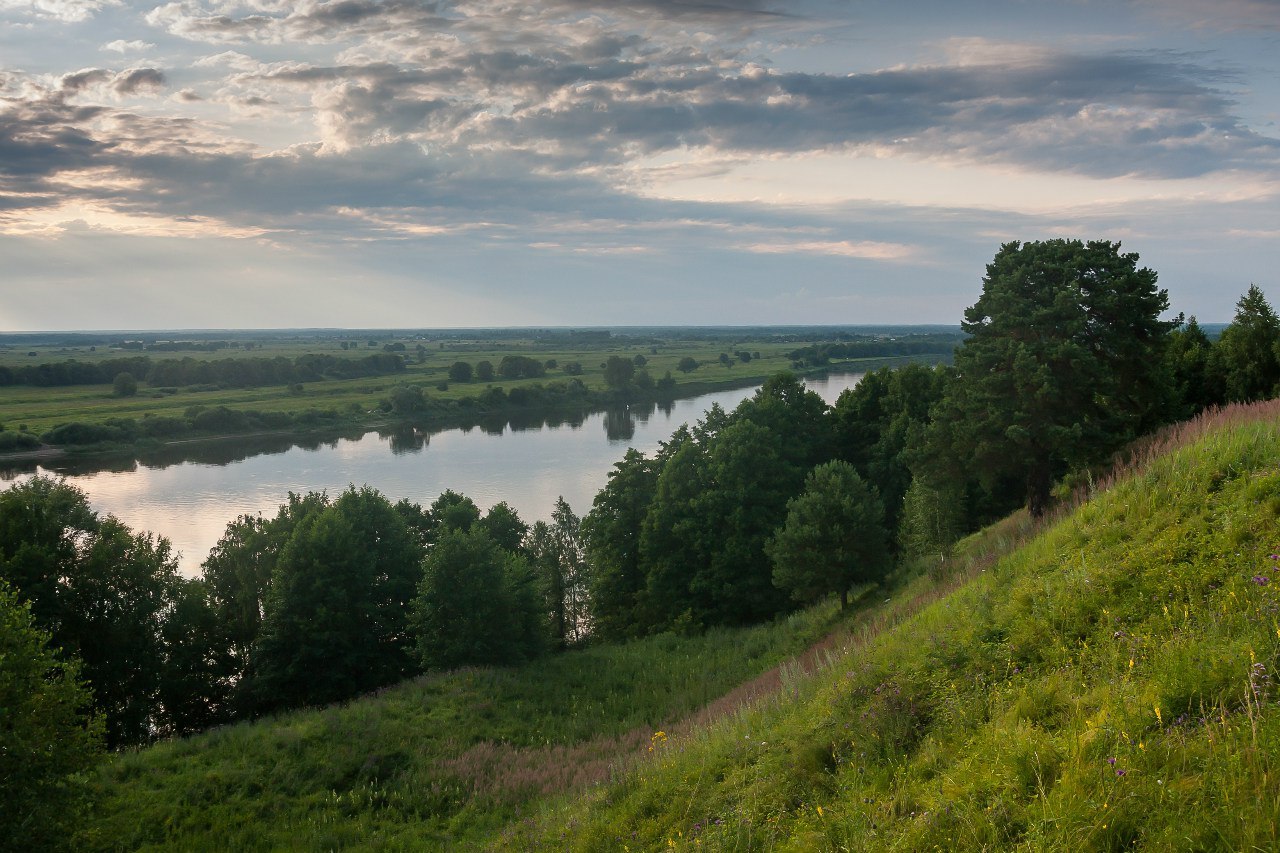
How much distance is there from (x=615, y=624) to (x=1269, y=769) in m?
32.0

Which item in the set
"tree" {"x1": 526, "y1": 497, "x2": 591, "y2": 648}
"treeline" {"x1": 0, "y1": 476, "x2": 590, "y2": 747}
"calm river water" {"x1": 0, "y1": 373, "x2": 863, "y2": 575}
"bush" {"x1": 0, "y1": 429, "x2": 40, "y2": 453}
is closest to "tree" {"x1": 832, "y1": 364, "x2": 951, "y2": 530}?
"tree" {"x1": 526, "y1": 497, "x2": 591, "y2": 648}

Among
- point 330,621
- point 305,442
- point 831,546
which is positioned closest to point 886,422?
point 831,546

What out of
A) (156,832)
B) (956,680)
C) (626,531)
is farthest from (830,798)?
(626,531)

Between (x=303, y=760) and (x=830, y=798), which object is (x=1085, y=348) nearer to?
(x=830, y=798)

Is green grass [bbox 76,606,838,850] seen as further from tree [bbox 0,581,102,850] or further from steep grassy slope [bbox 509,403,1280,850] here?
steep grassy slope [bbox 509,403,1280,850]

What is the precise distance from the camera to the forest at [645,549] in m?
21.5

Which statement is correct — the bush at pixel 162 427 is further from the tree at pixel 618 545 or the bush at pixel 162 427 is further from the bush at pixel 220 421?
the tree at pixel 618 545

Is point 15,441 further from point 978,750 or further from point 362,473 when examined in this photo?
Result: point 978,750

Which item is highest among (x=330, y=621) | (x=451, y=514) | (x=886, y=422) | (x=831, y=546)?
(x=886, y=422)

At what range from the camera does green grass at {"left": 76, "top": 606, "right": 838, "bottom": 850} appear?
40.7 feet

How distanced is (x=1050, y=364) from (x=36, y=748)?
2356cm

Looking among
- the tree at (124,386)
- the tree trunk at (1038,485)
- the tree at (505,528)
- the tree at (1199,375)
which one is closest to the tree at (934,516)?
the tree trunk at (1038,485)

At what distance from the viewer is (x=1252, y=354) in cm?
3484

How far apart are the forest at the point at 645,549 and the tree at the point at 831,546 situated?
71 mm
